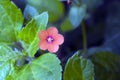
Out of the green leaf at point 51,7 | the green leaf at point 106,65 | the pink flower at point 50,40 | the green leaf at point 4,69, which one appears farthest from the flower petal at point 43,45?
the green leaf at point 51,7

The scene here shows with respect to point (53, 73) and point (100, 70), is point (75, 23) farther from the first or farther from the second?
point (53, 73)

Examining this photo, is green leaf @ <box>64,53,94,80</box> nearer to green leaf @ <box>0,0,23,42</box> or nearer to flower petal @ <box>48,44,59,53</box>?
flower petal @ <box>48,44,59,53</box>

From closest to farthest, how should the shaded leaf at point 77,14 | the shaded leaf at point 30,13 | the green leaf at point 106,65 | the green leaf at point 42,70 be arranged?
1. the green leaf at point 42,70
2. the shaded leaf at point 30,13
3. the green leaf at point 106,65
4. the shaded leaf at point 77,14

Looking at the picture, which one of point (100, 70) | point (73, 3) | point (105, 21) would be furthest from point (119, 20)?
point (100, 70)

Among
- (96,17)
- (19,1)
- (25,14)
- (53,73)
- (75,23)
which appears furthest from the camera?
(96,17)

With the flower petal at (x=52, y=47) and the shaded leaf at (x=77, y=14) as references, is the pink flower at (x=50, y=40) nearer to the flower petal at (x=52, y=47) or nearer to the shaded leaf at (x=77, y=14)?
the flower petal at (x=52, y=47)

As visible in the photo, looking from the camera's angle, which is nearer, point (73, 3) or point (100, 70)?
point (100, 70)

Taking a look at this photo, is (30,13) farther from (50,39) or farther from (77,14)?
(77,14)

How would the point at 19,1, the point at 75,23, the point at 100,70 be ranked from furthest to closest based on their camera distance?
1. the point at 19,1
2. the point at 75,23
3. the point at 100,70
